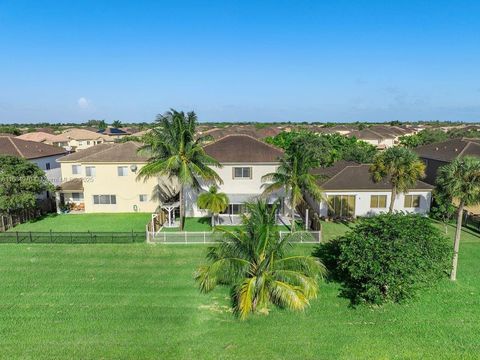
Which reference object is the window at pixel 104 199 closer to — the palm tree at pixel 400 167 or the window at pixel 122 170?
the window at pixel 122 170

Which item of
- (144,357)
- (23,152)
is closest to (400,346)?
(144,357)

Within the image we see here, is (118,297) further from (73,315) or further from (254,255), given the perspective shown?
(254,255)

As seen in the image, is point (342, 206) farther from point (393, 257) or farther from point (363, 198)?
point (393, 257)

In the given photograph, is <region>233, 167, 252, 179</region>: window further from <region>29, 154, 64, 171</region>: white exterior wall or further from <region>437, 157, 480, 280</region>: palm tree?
<region>29, 154, 64, 171</region>: white exterior wall

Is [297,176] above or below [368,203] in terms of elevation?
above

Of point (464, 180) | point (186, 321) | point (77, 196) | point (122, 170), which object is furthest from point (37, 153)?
point (464, 180)

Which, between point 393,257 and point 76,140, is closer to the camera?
point 393,257

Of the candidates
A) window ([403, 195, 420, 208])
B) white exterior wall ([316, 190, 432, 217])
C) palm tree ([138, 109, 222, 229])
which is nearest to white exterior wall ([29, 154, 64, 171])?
palm tree ([138, 109, 222, 229])

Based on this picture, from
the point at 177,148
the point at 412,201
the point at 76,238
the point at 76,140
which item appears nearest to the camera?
the point at 76,238
